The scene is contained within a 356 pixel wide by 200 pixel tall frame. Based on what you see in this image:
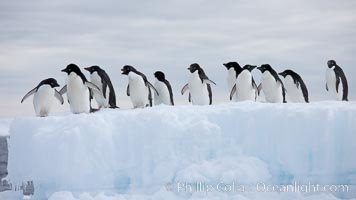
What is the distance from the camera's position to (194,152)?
40.3ft

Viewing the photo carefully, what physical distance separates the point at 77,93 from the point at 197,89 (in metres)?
3.45

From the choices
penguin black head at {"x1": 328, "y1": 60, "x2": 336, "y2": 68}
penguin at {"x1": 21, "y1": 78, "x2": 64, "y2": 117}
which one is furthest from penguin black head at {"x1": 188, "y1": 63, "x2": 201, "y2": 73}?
penguin black head at {"x1": 328, "y1": 60, "x2": 336, "y2": 68}

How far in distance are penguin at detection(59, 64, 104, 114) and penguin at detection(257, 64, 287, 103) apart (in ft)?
14.6

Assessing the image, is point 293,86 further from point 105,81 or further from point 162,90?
point 105,81

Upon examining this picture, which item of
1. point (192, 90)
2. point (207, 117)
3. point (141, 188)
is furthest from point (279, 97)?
point (141, 188)

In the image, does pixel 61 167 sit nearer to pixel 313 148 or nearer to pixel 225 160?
pixel 225 160

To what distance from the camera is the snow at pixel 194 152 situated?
11.9 m

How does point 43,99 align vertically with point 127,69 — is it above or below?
below

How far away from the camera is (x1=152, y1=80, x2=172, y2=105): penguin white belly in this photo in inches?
703

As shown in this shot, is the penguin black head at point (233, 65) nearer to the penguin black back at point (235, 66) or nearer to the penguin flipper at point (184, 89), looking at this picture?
the penguin black back at point (235, 66)

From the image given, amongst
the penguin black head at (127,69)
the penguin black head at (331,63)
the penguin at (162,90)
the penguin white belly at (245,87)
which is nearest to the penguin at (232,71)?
the penguin white belly at (245,87)

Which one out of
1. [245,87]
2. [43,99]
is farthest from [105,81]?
[245,87]

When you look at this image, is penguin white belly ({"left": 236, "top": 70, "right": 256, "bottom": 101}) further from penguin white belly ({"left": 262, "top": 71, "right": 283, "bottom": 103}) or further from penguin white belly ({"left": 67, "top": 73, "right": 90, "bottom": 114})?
penguin white belly ({"left": 67, "top": 73, "right": 90, "bottom": 114})

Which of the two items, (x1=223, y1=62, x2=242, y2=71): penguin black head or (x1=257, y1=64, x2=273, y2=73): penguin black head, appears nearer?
(x1=257, y1=64, x2=273, y2=73): penguin black head
